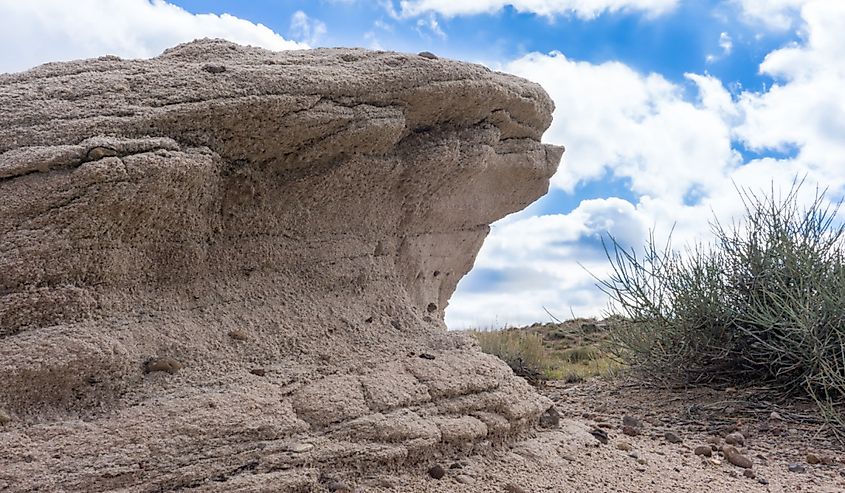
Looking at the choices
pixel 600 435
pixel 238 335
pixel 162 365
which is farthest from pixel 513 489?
pixel 162 365

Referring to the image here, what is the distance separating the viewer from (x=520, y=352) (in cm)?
895

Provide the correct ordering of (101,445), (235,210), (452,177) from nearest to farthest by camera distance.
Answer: (101,445), (235,210), (452,177)

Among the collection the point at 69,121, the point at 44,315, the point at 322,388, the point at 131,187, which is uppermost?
the point at 69,121

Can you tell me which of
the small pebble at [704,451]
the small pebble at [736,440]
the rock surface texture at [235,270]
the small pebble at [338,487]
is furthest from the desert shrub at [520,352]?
the small pebble at [338,487]

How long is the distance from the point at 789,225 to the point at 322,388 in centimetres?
499

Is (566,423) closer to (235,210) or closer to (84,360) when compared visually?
(235,210)

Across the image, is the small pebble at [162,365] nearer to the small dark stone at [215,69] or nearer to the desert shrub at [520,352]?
the small dark stone at [215,69]

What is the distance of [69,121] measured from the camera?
10.2 feet

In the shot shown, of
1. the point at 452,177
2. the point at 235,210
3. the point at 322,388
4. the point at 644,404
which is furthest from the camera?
the point at 644,404

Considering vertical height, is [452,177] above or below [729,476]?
above

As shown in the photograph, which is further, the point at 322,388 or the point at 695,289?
the point at 695,289

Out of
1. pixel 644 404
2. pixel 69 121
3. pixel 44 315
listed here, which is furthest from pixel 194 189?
pixel 644 404

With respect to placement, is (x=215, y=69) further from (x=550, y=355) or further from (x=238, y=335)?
(x=550, y=355)

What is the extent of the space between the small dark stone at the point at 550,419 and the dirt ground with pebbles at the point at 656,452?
0.01 metres
